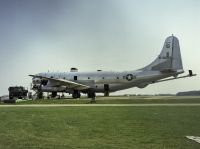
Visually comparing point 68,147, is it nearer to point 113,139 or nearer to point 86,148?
point 86,148

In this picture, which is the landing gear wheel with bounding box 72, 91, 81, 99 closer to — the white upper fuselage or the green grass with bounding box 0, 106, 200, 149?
the white upper fuselage

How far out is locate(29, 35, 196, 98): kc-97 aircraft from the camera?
75625 mm

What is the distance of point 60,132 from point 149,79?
5803 cm

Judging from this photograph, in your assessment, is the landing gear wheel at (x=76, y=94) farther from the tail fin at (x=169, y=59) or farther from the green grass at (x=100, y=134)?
the green grass at (x=100, y=134)

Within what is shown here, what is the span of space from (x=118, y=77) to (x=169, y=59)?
969cm

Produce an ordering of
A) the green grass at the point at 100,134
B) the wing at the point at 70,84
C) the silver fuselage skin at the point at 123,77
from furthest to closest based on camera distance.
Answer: the wing at the point at 70,84 → the silver fuselage skin at the point at 123,77 → the green grass at the point at 100,134

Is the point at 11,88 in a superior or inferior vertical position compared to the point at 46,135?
superior

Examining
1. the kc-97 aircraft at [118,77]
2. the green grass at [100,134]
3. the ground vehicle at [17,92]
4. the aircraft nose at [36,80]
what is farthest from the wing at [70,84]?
the green grass at [100,134]

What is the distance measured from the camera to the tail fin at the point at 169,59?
75375 mm

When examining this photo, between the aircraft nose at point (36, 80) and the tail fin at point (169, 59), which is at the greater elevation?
the tail fin at point (169, 59)

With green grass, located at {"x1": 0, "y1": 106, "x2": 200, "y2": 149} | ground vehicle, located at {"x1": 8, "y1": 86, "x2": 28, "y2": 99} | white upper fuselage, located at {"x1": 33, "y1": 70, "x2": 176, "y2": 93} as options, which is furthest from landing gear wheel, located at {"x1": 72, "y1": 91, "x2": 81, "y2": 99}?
green grass, located at {"x1": 0, "y1": 106, "x2": 200, "y2": 149}

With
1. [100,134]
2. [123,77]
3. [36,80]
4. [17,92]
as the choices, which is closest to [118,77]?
[123,77]

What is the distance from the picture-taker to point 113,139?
16703 mm

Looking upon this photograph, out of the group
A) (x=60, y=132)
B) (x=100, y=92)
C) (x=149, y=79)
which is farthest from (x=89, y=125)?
(x=100, y=92)
